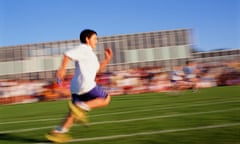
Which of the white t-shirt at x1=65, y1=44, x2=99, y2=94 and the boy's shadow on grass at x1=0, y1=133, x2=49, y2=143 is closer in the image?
the white t-shirt at x1=65, y1=44, x2=99, y2=94

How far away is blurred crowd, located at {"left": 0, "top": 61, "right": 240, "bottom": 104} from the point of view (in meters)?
25.4

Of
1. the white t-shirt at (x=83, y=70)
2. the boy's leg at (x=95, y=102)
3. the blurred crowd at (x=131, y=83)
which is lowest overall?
the blurred crowd at (x=131, y=83)

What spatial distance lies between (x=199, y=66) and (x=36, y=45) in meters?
37.7

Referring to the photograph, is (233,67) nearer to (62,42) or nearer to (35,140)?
(35,140)

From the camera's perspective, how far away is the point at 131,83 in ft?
89.0

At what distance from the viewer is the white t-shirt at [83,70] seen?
5117 mm

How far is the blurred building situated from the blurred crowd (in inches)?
909

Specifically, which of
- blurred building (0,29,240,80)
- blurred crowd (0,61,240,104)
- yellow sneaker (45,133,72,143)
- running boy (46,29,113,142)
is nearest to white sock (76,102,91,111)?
running boy (46,29,113,142)

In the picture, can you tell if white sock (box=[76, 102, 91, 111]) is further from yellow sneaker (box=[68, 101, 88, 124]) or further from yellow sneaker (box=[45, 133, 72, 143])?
yellow sneaker (box=[45, 133, 72, 143])

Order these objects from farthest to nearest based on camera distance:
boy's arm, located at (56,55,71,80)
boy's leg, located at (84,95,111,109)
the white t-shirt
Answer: boy's leg, located at (84,95,111,109) → the white t-shirt → boy's arm, located at (56,55,71,80)

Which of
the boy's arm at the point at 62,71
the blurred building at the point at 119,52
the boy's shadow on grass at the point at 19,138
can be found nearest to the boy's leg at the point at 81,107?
the boy's arm at the point at 62,71

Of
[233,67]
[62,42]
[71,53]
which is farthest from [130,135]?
[62,42]

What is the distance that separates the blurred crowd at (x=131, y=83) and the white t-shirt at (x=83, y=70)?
20367mm

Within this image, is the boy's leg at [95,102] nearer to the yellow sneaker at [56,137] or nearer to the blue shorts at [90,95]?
the blue shorts at [90,95]
